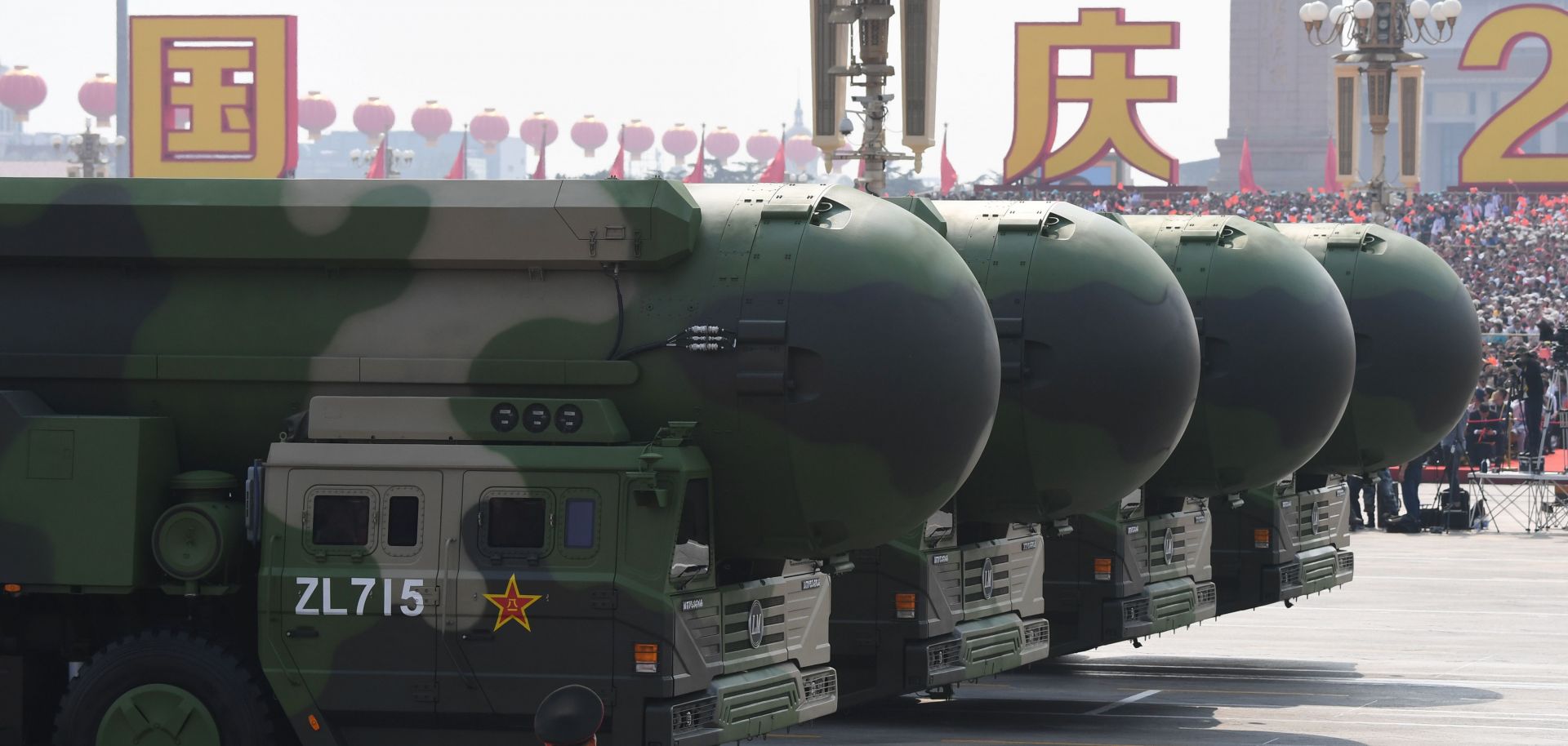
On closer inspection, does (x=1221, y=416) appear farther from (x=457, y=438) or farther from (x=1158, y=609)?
(x=457, y=438)

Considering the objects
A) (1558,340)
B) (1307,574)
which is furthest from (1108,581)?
(1558,340)

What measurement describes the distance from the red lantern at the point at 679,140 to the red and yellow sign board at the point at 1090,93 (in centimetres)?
9717

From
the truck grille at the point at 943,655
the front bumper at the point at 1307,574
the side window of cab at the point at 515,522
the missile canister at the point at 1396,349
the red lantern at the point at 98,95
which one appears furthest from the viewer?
the red lantern at the point at 98,95

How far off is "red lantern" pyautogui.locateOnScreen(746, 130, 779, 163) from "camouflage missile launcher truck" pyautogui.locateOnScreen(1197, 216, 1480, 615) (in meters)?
134

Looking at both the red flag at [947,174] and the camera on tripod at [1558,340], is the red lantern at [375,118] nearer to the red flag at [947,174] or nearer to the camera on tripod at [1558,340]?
the red flag at [947,174]

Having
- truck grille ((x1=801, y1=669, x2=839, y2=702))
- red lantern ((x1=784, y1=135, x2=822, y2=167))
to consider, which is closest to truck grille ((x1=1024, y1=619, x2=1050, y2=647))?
truck grille ((x1=801, y1=669, x2=839, y2=702))

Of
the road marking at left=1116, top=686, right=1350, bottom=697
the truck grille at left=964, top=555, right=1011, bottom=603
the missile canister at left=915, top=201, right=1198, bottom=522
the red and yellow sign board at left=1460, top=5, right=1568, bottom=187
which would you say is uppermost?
the red and yellow sign board at left=1460, top=5, right=1568, bottom=187

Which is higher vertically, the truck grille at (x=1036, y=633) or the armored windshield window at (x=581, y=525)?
the armored windshield window at (x=581, y=525)

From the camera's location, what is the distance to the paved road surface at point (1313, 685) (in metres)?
14.1

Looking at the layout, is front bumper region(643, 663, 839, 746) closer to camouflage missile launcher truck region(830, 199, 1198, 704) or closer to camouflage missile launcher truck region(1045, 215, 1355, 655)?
camouflage missile launcher truck region(830, 199, 1198, 704)

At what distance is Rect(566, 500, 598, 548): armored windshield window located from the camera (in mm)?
9734

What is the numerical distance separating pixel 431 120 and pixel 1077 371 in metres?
148

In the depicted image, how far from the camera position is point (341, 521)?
10.0 m

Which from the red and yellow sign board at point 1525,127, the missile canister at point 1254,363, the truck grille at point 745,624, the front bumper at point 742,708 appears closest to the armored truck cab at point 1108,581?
the missile canister at point 1254,363
